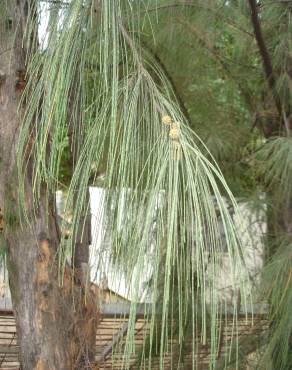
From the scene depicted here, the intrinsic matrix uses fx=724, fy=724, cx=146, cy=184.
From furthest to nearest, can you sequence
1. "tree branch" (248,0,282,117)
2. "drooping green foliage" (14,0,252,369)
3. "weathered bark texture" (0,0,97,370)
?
"tree branch" (248,0,282,117)
"weathered bark texture" (0,0,97,370)
"drooping green foliage" (14,0,252,369)

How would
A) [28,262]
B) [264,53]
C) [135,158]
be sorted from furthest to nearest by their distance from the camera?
1. [264,53]
2. [28,262]
3. [135,158]

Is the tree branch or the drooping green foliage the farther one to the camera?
the tree branch

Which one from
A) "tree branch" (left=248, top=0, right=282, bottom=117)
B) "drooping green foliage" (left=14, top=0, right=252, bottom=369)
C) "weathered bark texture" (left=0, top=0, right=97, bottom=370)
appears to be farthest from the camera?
"tree branch" (left=248, top=0, right=282, bottom=117)

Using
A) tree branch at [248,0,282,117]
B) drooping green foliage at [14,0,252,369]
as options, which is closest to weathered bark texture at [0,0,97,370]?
drooping green foliage at [14,0,252,369]

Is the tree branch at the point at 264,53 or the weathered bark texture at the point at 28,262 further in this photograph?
the tree branch at the point at 264,53

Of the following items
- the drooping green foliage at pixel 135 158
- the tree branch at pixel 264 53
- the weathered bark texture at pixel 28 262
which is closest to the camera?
the drooping green foliage at pixel 135 158

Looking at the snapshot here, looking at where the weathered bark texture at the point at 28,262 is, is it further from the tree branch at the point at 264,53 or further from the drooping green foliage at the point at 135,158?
the tree branch at the point at 264,53

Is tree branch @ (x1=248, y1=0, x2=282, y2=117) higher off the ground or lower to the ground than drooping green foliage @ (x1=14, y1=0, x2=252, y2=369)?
higher

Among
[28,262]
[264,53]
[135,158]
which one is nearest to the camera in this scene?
[135,158]

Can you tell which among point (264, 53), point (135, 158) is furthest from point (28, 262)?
point (264, 53)

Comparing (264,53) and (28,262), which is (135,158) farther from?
(264,53)

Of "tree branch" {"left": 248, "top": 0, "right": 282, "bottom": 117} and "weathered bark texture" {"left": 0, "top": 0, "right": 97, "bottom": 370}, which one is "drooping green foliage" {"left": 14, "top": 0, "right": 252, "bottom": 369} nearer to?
"weathered bark texture" {"left": 0, "top": 0, "right": 97, "bottom": 370}

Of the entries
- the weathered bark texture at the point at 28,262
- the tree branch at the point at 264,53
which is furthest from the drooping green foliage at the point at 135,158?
the tree branch at the point at 264,53

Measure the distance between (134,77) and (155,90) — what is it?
0.11 feet
